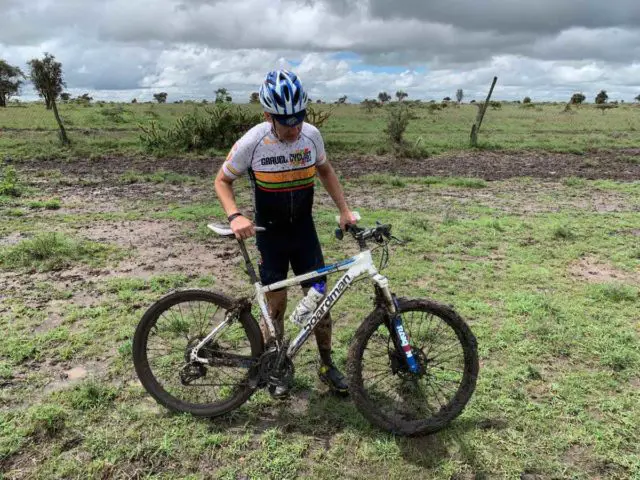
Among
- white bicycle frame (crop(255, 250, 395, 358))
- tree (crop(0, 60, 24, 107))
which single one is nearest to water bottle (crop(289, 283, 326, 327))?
white bicycle frame (crop(255, 250, 395, 358))

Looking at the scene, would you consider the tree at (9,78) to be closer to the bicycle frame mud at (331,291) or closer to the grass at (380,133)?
the grass at (380,133)

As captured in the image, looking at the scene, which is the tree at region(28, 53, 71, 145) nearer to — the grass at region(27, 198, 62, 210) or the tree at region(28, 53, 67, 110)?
the tree at region(28, 53, 67, 110)

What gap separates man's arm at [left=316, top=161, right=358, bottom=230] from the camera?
132 inches

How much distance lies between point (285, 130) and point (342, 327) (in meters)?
2.44

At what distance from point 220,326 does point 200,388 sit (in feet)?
2.70

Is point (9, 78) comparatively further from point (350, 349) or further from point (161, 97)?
point (350, 349)

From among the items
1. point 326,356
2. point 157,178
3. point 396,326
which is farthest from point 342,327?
point 157,178

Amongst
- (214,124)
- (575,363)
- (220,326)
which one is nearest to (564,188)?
(575,363)

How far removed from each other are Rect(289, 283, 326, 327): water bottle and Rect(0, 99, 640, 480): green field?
793mm

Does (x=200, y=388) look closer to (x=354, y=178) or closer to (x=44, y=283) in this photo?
(x=44, y=283)

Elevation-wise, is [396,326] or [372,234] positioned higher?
[372,234]

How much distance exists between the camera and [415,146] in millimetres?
17438

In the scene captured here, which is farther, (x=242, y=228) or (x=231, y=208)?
(x=231, y=208)

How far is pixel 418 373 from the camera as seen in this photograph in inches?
126
